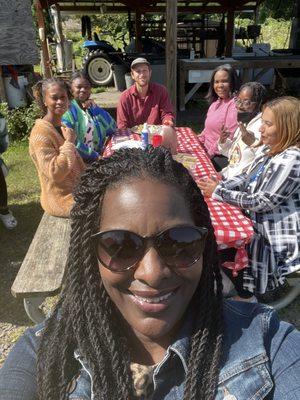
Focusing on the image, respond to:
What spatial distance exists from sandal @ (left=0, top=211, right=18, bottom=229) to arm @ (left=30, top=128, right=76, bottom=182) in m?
1.60

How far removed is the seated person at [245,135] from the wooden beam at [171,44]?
7.75ft

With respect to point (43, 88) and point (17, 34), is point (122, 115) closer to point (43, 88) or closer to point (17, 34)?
point (43, 88)

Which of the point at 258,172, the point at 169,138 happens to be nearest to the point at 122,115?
the point at 169,138

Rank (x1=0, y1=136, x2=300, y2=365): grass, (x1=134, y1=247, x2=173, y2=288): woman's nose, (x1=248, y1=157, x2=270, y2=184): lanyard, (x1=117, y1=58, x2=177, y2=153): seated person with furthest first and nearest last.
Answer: (x1=117, y1=58, x2=177, y2=153): seated person
(x1=0, y1=136, x2=300, y2=365): grass
(x1=248, y1=157, x2=270, y2=184): lanyard
(x1=134, y1=247, x2=173, y2=288): woman's nose

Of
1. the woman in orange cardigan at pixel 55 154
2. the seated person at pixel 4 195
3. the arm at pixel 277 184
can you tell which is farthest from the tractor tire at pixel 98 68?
the arm at pixel 277 184

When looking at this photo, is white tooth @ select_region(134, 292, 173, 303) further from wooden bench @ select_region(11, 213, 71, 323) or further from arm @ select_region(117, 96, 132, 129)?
arm @ select_region(117, 96, 132, 129)

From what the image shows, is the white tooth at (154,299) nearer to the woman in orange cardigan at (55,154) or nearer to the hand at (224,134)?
the woman in orange cardigan at (55,154)

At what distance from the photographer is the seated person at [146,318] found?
3.34 feet

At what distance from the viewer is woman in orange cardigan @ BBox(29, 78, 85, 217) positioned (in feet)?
9.41

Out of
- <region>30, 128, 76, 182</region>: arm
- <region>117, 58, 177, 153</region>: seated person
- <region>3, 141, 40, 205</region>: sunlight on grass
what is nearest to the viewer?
<region>30, 128, 76, 182</region>: arm

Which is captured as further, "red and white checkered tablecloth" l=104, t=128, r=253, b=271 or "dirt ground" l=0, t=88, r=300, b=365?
"dirt ground" l=0, t=88, r=300, b=365

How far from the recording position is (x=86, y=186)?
114 cm

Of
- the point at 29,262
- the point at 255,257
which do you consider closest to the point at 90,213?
the point at 29,262

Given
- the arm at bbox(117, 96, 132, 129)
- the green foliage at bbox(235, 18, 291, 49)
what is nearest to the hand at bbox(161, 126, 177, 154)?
the arm at bbox(117, 96, 132, 129)
